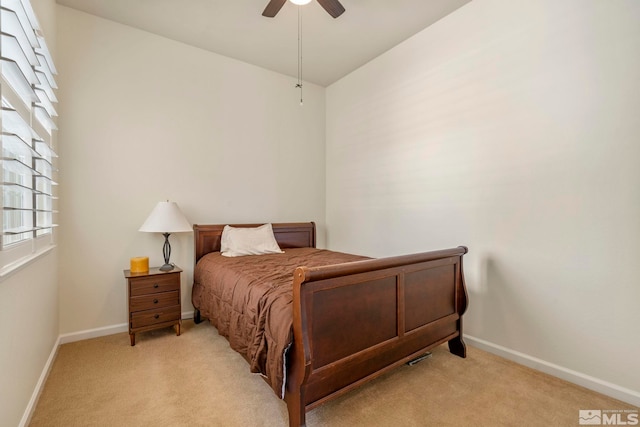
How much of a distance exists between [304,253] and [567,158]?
2.48 m

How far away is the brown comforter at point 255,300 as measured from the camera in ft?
5.30

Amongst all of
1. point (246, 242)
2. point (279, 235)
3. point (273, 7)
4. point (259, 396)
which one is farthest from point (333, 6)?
point (259, 396)

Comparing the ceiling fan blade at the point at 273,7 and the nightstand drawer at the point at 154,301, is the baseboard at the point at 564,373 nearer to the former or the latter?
the nightstand drawer at the point at 154,301

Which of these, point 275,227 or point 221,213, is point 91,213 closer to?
point 221,213

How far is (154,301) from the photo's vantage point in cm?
270

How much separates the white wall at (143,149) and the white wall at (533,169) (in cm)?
179

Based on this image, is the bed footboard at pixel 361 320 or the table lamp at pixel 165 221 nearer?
the bed footboard at pixel 361 320

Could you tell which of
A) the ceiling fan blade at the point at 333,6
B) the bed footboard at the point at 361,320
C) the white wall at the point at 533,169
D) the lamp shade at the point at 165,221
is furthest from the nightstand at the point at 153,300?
the ceiling fan blade at the point at 333,6

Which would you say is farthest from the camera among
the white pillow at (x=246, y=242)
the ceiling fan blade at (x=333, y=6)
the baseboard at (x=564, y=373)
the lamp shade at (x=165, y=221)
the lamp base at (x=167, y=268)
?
the white pillow at (x=246, y=242)

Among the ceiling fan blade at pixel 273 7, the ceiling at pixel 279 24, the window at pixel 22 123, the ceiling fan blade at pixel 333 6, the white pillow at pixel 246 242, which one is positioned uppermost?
the ceiling at pixel 279 24

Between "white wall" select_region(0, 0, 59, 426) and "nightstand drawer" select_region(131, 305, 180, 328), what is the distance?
577 millimetres

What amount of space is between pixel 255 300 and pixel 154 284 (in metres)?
1.37

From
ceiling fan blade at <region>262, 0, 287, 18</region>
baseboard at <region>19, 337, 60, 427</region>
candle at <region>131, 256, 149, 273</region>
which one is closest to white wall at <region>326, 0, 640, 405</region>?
ceiling fan blade at <region>262, 0, 287, 18</region>

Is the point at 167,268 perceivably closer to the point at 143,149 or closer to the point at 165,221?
the point at 165,221
